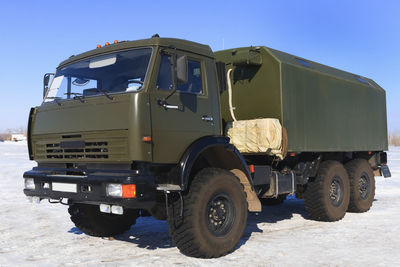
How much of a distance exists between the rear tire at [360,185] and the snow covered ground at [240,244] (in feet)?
0.74

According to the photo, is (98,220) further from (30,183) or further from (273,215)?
(273,215)

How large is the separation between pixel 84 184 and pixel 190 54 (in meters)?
2.20

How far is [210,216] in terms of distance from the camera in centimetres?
568

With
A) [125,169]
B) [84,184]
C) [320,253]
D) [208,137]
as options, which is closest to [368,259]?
[320,253]

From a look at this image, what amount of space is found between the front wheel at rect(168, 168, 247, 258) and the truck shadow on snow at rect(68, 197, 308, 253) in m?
0.55

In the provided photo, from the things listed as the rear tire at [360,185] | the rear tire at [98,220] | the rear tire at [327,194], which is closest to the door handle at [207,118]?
the rear tire at [98,220]

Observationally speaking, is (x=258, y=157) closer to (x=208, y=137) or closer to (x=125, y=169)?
(x=208, y=137)

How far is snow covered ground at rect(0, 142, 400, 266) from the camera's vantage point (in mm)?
5457

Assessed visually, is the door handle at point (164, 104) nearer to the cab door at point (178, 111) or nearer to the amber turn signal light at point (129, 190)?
the cab door at point (178, 111)

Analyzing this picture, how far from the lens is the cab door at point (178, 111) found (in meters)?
5.21

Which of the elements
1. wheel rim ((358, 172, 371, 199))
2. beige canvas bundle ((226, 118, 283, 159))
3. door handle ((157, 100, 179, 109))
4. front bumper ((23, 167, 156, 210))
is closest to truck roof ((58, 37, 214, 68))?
door handle ((157, 100, 179, 109))

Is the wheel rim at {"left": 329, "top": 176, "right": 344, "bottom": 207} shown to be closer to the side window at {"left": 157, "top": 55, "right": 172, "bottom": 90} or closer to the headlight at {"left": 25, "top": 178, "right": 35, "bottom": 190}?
the side window at {"left": 157, "top": 55, "right": 172, "bottom": 90}

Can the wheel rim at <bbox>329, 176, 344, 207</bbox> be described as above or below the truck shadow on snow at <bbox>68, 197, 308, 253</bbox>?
above

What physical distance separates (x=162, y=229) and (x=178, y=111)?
9.53ft
